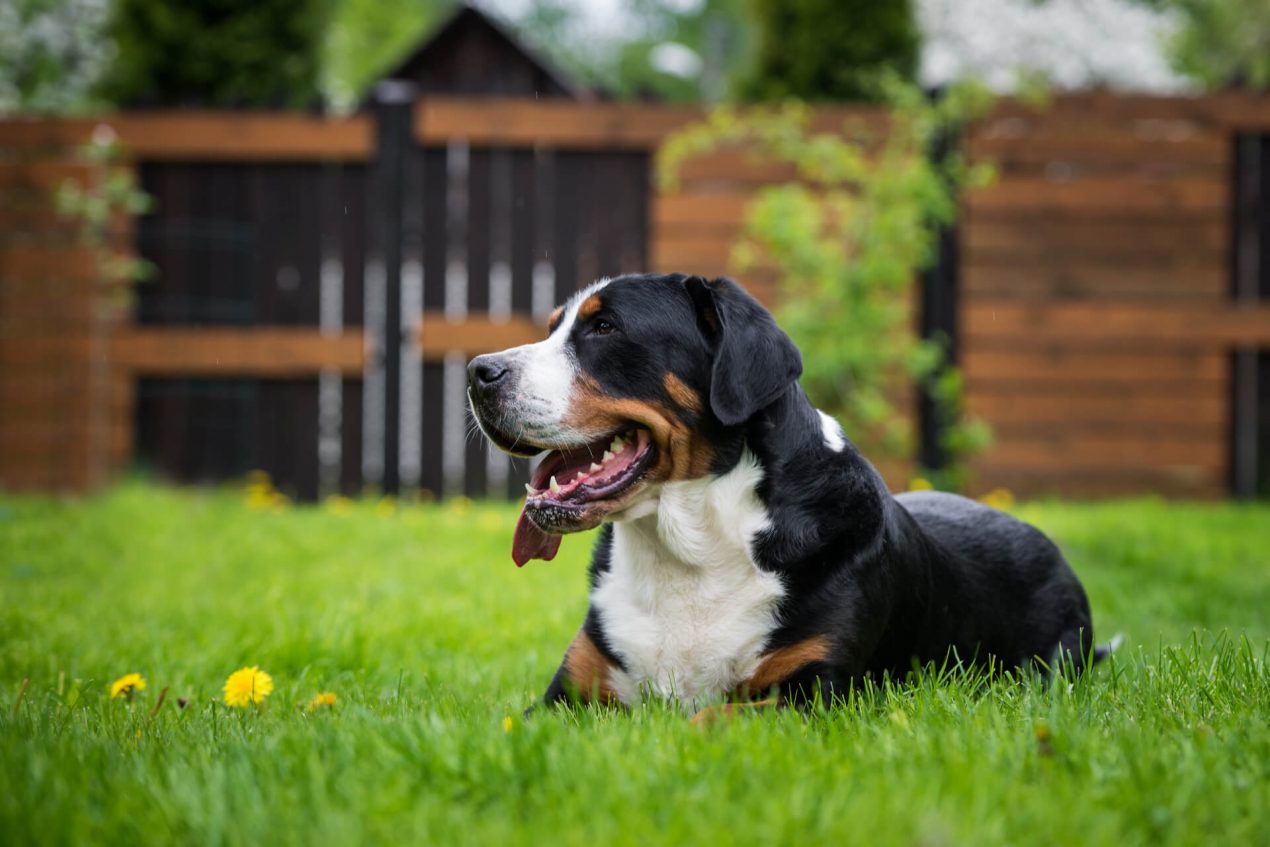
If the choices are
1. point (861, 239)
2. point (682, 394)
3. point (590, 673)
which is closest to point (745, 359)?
point (682, 394)

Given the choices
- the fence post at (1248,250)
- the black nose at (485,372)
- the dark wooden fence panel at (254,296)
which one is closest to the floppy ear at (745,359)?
the black nose at (485,372)

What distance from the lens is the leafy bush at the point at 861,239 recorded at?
7.01 meters

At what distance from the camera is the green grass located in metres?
1.64

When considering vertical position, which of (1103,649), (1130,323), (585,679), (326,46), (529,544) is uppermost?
(326,46)

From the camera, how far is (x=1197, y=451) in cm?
754

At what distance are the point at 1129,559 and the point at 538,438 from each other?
365cm

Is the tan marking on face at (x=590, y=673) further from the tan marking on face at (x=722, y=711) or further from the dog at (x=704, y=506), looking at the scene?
the tan marking on face at (x=722, y=711)

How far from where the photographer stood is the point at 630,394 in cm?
276

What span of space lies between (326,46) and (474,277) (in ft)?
17.0

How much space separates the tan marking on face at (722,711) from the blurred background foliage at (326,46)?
5.94 m

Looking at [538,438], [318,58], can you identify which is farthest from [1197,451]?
[318,58]

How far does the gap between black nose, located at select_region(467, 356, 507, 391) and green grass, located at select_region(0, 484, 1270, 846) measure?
29.0 inches

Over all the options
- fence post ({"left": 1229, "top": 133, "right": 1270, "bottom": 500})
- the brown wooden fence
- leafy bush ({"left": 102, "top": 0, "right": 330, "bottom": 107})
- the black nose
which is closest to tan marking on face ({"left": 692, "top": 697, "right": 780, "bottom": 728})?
the black nose

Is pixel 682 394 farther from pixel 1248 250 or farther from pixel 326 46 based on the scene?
pixel 326 46
